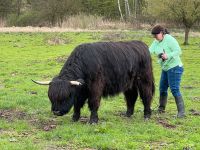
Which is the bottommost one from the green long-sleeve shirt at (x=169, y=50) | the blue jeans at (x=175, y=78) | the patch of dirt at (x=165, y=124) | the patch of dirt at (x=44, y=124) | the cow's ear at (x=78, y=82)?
the patch of dirt at (x=165, y=124)

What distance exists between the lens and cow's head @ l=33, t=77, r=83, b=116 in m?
9.27

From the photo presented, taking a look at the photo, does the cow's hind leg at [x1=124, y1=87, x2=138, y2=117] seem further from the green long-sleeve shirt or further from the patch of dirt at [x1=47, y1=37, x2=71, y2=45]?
the patch of dirt at [x1=47, y1=37, x2=71, y2=45]

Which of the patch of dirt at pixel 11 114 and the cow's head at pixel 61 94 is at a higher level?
the cow's head at pixel 61 94

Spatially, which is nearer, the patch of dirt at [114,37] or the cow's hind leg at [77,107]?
the cow's hind leg at [77,107]

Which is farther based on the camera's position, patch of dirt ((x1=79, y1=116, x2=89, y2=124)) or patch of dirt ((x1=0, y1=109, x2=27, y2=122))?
patch of dirt ((x1=0, y1=109, x2=27, y2=122))

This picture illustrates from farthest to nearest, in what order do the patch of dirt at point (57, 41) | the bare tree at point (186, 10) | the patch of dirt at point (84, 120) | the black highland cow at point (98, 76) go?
the bare tree at point (186, 10), the patch of dirt at point (57, 41), the patch of dirt at point (84, 120), the black highland cow at point (98, 76)

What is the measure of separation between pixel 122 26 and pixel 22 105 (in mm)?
37017

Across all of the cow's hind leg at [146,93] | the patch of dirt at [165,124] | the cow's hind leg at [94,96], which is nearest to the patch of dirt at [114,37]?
the cow's hind leg at [146,93]

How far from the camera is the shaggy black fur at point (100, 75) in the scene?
9406 millimetres

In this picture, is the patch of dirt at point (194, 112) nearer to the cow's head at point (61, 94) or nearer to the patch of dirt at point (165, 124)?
the patch of dirt at point (165, 124)

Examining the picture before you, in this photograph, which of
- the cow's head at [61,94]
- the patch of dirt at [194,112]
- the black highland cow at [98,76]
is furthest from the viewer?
the patch of dirt at [194,112]

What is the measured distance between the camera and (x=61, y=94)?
926 centimetres

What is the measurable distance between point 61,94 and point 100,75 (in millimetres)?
1092

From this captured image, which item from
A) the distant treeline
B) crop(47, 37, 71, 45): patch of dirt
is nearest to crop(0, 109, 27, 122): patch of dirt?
crop(47, 37, 71, 45): patch of dirt
